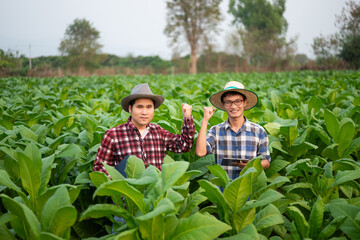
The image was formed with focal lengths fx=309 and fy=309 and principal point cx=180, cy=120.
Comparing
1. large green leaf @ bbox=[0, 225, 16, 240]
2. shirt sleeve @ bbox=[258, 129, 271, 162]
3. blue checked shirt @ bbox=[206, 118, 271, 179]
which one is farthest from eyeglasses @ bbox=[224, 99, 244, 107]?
large green leaf @ bbox=[0, 225, 16, 240]

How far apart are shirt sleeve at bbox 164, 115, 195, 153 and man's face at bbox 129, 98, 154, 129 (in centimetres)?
23

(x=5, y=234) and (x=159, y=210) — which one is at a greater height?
(x=159, y=210)

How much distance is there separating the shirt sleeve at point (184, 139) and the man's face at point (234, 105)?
0.36 m

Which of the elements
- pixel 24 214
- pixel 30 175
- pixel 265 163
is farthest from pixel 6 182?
pixel 265 163

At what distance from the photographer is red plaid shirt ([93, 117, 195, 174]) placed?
227 cm

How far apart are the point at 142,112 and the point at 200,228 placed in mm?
1154

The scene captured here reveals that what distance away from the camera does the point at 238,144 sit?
2.46 meters

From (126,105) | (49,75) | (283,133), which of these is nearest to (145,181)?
(126,105)

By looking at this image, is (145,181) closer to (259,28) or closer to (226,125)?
(226,125)

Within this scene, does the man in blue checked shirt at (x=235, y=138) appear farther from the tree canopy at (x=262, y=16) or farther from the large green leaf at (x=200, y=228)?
the tree canopy at (x=262, y=16)

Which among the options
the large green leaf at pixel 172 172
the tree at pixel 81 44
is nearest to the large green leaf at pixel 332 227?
the large green leaf at pixel 172 172

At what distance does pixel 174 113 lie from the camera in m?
3.48

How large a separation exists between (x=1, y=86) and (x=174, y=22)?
160 feet

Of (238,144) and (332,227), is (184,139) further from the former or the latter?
(332,227)
